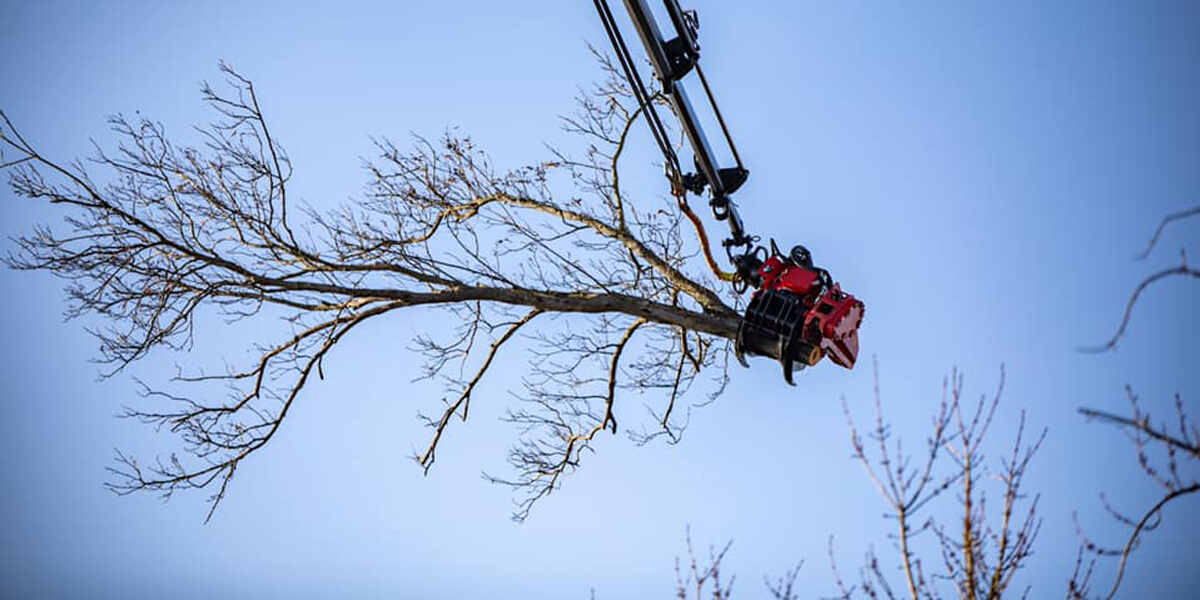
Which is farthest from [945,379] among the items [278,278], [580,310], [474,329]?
[278,278]

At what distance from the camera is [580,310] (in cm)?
645

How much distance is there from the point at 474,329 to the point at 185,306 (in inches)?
83.6

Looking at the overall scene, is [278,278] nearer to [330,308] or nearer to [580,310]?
[330,308]

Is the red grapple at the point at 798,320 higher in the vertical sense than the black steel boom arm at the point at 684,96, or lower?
lower

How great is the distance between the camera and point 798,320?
543 cm

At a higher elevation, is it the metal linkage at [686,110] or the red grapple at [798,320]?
the metal linkage at [686,110]

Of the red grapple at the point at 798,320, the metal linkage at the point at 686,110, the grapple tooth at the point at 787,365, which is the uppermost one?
the metal linkage at the point at 686,110

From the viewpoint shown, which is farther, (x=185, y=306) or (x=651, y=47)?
(x=185, y=306)

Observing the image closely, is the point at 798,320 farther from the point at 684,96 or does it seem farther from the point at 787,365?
the point at 684,96

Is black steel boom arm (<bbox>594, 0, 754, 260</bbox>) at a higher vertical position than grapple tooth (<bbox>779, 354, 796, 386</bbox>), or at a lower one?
higher

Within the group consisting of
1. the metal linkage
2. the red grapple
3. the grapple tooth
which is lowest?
the grapple tooth

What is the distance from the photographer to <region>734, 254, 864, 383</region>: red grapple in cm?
547

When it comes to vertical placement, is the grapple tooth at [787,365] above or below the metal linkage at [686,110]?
below

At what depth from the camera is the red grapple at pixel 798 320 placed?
5.47 metres
